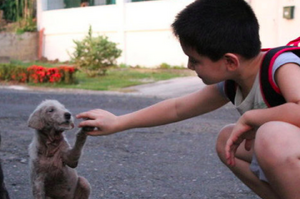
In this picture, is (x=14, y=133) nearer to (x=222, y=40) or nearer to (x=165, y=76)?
(x=222, y=40)

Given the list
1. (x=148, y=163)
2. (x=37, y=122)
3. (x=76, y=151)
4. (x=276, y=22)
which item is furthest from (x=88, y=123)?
(x=276, y=22)

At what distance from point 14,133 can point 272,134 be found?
5.23m

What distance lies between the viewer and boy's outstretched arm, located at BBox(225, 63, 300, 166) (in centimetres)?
255

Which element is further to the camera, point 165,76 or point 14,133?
point 165,76

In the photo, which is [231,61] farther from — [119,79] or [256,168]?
[119,79]

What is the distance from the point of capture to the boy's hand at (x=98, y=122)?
3191 millimetres

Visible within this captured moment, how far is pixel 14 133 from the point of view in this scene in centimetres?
718

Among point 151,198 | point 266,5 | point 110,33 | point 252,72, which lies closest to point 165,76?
point 266,5

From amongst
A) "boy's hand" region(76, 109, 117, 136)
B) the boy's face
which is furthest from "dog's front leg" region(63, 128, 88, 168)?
the boy's face

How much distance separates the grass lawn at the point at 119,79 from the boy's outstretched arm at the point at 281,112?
35.0ft

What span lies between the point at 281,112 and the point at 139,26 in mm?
17784

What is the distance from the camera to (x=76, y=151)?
349 cm

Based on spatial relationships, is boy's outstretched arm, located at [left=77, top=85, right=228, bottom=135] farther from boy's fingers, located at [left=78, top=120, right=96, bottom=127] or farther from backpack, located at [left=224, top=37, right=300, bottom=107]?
backpack, located at [left=224, top=37, right=300, bottom=107]

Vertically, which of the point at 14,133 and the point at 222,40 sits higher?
the point at 222,40
